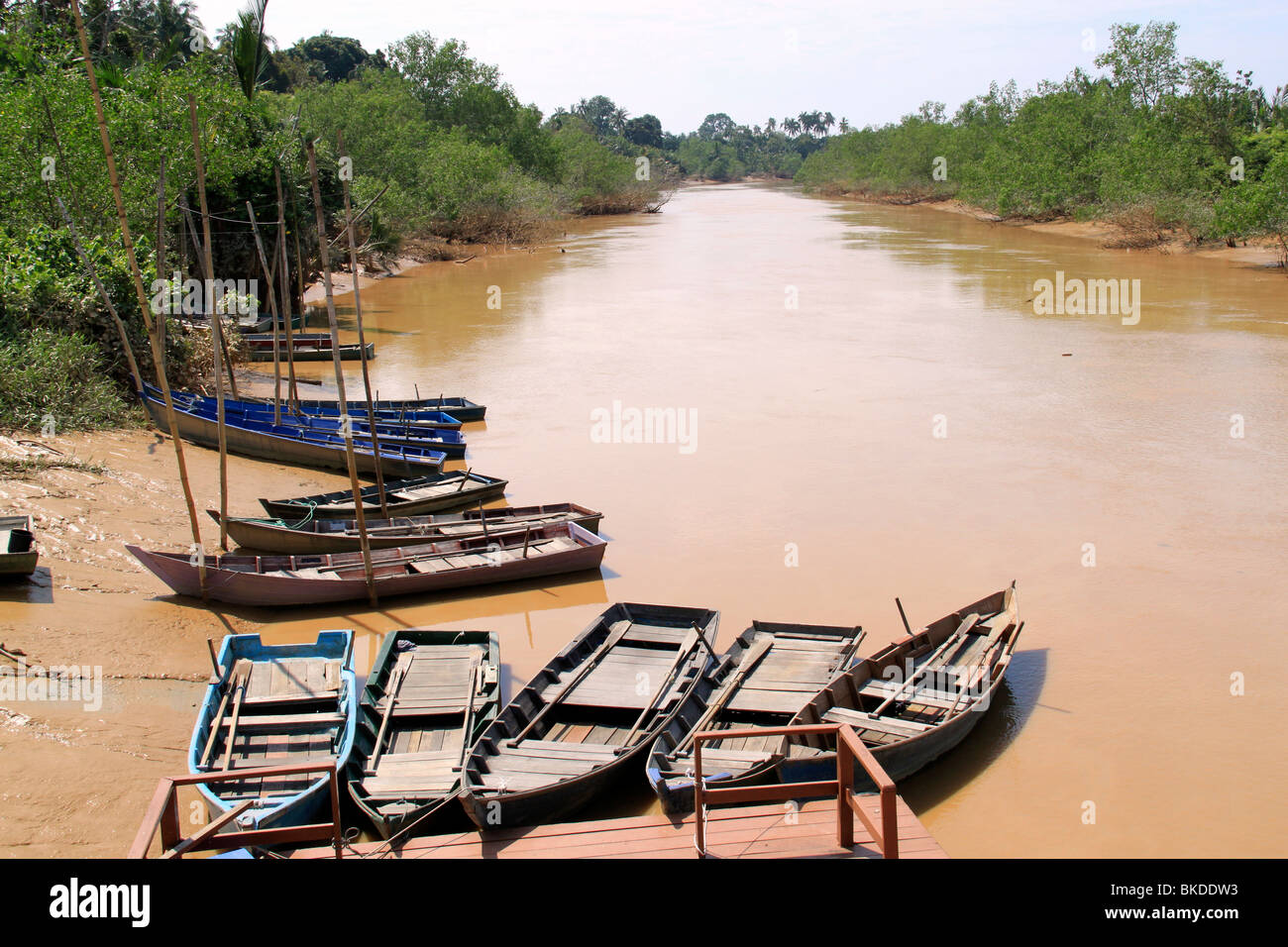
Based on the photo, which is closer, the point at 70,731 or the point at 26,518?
the point at 70,731

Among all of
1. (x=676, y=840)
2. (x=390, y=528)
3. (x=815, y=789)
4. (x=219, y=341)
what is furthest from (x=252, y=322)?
(x=815, y=789)

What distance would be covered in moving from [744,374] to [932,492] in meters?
8.16

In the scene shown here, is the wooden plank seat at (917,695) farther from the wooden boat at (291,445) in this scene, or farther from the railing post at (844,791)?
the wooden boat at (291,445)

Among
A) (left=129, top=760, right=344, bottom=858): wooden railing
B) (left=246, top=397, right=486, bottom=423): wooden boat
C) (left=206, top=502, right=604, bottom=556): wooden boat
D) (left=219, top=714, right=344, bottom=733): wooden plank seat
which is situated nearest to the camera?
(left=129, top=760, right=344, bottom=858): wooden railing

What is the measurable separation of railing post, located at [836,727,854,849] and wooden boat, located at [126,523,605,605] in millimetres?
6624

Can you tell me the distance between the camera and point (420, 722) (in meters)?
8.48

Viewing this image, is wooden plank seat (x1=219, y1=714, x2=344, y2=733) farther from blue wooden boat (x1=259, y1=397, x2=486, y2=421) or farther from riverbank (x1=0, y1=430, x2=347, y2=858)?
blue wooden boat (x1=259, y1=397, x2=486, y2=421)

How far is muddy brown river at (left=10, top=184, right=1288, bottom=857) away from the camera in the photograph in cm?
890

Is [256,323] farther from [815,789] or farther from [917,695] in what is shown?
[815,789]

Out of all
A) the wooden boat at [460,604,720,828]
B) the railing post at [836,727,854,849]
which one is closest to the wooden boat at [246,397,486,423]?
the wooden boat at [460,604,720,828]

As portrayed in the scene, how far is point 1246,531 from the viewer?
13.6 m

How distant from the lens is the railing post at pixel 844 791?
5.76m
